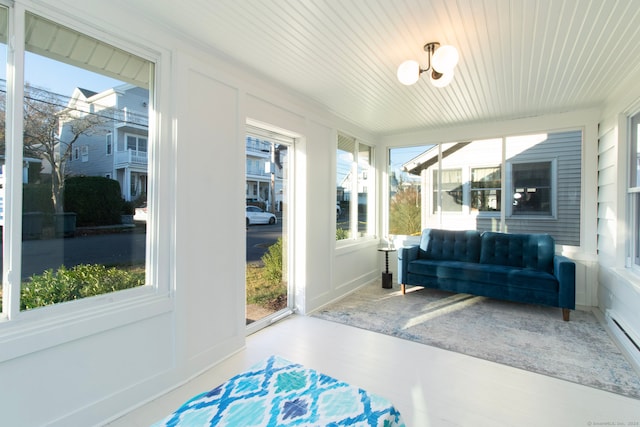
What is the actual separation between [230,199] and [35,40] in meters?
1.53

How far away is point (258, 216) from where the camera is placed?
3365 mm

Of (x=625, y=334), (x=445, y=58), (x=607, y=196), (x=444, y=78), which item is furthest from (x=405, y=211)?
(x=445, y=58)

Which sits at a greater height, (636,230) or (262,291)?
(636,230)

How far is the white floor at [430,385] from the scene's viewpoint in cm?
194

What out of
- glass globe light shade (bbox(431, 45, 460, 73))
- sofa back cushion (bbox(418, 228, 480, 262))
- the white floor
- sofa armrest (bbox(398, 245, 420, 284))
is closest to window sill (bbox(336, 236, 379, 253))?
sofa armrest (bbox(398, 245, 420, 284))

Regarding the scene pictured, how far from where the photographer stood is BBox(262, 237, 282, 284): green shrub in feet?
11.5

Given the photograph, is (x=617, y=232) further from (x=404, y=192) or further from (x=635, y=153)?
(x=404, y=192)

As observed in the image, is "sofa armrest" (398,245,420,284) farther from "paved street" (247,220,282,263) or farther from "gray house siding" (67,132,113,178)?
"gray house siding" (67,132,113,178)

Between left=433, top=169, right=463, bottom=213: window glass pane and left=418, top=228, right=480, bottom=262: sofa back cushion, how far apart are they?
47 cm

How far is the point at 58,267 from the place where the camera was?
1832mm

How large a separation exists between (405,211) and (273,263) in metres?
2.77

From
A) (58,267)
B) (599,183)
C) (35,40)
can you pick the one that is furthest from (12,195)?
(599,183)

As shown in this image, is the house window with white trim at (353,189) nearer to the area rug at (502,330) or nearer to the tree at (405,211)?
the tree at (405,211)

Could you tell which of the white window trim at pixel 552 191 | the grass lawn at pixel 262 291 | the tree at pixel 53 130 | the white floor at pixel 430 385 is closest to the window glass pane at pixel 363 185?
the grass lawn at pixel 262 291
